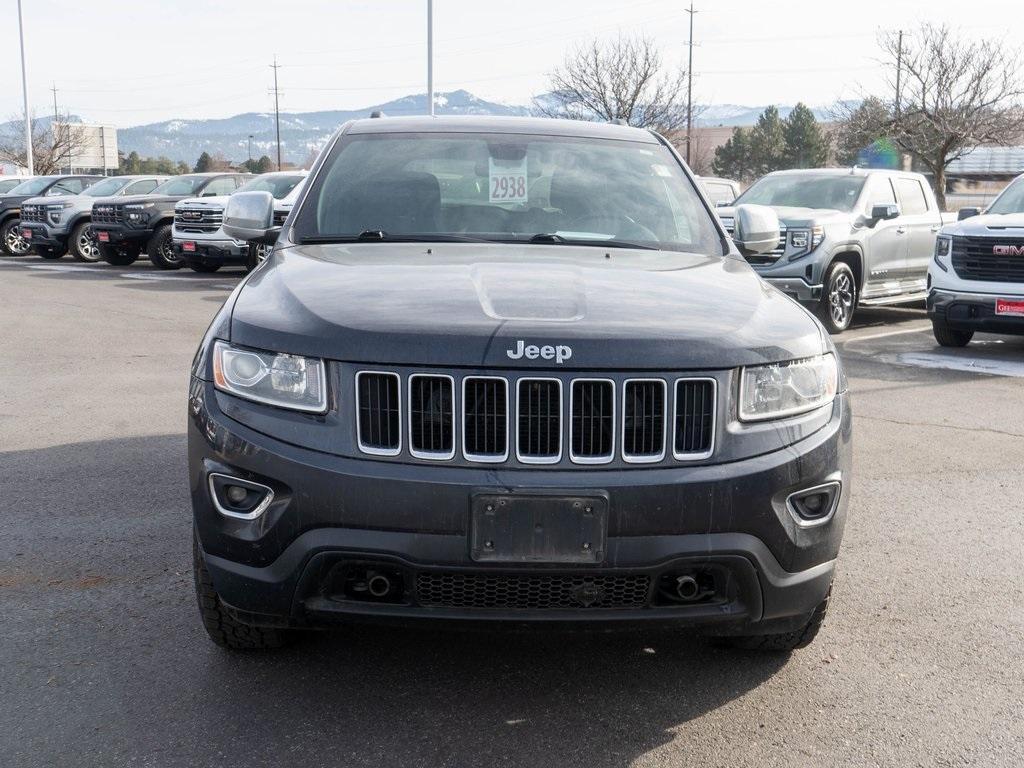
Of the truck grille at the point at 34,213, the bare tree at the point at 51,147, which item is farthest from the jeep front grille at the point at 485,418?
the bare tree at the point at 51,147

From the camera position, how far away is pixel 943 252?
1101 centimetres

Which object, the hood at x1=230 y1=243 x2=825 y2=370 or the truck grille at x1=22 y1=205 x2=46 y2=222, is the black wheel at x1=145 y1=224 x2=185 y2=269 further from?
the hood at x1=230 y1=243 x2=825 y2=370

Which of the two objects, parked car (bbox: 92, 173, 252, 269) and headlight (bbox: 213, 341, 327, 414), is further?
parked car (bbox: 92, 173, 252, 269)

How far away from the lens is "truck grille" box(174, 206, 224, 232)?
1873 centimetres

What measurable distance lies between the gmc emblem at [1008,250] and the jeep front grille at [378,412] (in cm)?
900

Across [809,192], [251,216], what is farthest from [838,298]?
[251,216]

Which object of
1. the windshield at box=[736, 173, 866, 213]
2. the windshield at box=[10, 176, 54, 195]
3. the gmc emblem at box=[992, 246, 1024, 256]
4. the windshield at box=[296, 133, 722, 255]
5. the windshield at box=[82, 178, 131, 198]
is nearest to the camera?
the windshield at box=[296, 133, 722, 255]

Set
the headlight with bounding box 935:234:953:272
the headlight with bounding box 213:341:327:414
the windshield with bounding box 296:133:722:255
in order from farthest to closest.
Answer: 1. the headlight with bounding box 935:234:953:272
2. the windshield with bounding box 296:133:722:255
3. the headlight with bounding box 213:341:327:414

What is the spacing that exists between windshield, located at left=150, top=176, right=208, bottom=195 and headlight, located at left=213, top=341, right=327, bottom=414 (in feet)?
62.6

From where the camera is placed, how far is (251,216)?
15.5ft

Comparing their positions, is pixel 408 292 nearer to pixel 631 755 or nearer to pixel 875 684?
pixel 631 755

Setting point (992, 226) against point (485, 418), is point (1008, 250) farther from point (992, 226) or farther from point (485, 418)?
point (485, 418)

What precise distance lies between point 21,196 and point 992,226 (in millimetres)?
21094

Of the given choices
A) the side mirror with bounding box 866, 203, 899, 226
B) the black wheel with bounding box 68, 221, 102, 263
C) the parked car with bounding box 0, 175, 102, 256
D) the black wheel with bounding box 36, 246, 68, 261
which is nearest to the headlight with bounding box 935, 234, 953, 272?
the side mirror with bounding box 866, 203, 899, 226
